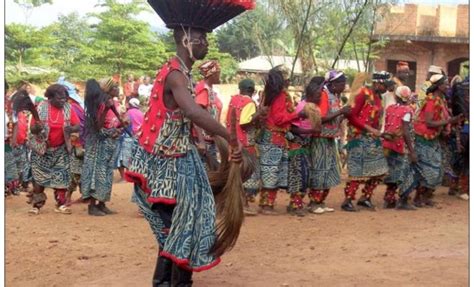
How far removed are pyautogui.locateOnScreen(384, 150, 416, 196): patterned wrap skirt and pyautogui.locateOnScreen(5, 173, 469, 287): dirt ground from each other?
349mm

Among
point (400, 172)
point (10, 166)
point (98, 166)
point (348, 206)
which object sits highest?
point (400, 172)

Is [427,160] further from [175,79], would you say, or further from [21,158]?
[175,79]

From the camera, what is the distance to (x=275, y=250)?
7.12 meters

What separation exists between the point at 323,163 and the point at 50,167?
124 inches

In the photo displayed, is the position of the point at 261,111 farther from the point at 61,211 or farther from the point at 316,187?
the point at 61,211

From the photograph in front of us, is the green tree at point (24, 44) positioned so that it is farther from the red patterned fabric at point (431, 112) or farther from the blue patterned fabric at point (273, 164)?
the red patterned fabric at point (431, 112)

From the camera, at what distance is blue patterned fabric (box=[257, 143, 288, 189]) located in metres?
9.02

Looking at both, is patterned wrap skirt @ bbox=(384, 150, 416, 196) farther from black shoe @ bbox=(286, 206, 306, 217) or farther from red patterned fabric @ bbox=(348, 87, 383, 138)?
black shoe @ bbox=(286, 206, 306, 217)

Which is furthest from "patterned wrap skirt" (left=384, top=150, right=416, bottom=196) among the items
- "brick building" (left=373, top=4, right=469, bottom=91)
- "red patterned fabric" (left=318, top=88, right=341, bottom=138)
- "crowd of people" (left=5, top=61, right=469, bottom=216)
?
"brick building" (left=373, top=4, right=469, bottom=91)

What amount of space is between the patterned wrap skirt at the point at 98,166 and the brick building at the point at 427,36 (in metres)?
17.0

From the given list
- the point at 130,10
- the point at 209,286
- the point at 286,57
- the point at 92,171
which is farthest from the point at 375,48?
the point at 209,286

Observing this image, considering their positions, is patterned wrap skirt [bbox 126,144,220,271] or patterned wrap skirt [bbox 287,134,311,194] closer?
patterned wrap skirt [bbox 126,144,220,271]

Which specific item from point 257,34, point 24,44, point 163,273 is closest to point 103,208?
point 163,273

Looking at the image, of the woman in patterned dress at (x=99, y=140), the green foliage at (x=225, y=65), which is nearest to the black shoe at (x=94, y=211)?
the woman in patterned dress at (x=99, y=140)
